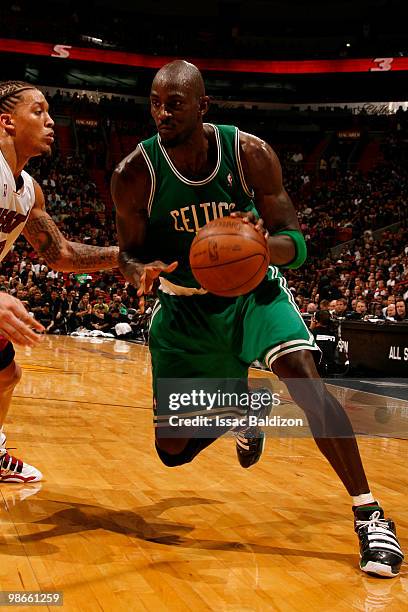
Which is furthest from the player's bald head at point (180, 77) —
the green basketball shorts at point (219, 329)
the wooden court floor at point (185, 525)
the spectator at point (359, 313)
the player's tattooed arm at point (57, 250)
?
the spectator at point (359, 313)

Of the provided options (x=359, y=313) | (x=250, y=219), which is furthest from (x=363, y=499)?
(x=359, y=313)

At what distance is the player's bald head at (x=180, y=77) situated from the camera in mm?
2865

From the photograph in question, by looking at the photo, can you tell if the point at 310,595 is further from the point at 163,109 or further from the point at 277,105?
the point at 277,105

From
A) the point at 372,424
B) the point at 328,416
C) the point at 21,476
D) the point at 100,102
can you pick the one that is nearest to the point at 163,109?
the point at 328,416

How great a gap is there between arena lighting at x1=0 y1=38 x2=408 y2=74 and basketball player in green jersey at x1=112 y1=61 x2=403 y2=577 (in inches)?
1027

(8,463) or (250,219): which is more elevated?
(250,219)

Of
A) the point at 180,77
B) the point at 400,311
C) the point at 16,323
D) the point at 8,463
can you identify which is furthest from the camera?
the point at 400,311

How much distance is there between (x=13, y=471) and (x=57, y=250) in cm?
123

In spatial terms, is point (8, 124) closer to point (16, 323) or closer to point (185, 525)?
point (16, 323)

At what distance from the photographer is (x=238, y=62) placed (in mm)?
28719

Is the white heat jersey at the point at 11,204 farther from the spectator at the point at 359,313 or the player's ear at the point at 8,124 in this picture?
the spectator at the point at 359,313

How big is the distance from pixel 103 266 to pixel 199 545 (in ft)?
5.31

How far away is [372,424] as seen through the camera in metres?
5.82

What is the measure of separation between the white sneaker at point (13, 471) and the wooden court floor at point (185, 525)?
0.07 meters
